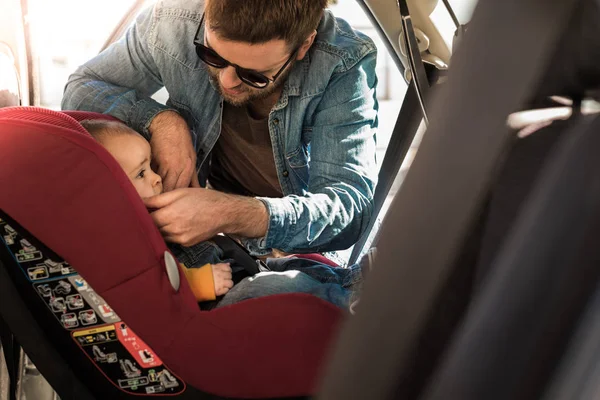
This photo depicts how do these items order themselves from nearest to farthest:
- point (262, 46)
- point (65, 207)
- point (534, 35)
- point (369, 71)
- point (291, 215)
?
point (534, 35)
point (65, 207)
point (291, 215)
point (262, 46)
point (369, 71)

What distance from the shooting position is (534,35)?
0.46 m

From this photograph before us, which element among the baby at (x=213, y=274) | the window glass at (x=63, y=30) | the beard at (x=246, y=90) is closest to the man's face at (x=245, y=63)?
the beard at (x=246, y=90)

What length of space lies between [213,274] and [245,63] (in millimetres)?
490

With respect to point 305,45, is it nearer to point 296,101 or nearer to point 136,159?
point 296,101

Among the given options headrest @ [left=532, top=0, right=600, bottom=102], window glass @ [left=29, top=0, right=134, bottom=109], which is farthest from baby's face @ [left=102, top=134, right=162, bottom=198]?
headrest @ [left=532, top=0, right=600, bottom=102]

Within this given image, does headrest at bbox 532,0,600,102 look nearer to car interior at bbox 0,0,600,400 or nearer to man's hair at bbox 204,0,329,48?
car interior at bbox 0,0,600,400

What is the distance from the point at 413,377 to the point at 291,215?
945 mm

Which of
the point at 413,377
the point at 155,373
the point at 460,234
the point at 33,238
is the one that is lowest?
the point at 155,373

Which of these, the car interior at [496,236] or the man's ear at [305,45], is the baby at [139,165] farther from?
the car interior at [496,236]

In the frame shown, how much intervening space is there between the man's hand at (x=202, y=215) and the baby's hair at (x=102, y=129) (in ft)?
0.57

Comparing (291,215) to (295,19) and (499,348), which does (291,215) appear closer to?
(295,19)

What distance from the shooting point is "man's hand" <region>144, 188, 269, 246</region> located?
1.37m

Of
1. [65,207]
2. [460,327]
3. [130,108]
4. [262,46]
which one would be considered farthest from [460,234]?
[130,108]

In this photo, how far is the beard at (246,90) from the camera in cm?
170
